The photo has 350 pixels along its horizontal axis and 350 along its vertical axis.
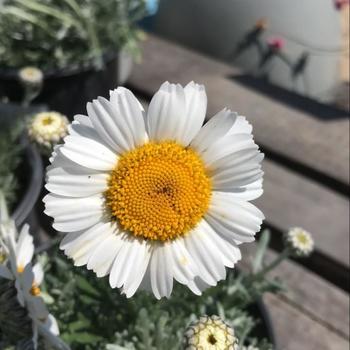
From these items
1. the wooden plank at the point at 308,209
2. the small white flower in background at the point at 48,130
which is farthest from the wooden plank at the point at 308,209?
the small white flower in background at the point at 48,130

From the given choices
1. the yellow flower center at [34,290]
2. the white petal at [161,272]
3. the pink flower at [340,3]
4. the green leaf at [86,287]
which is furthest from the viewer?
the pink flower at [340,3]

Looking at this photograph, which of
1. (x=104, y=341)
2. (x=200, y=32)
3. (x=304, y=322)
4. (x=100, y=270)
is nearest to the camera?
(x=100, y=270)

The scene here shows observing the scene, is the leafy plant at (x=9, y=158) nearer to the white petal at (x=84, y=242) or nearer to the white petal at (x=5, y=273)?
the white petal at (x=5, y=273)

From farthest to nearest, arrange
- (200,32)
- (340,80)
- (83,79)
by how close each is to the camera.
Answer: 1. (200,32)
2. (340,80)
3. (83,79)

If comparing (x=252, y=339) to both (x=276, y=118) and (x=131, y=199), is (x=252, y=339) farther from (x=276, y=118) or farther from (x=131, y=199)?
(x=276, y=118)

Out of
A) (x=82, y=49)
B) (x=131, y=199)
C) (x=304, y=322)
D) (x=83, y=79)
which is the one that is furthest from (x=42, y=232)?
(x=131, y=199)

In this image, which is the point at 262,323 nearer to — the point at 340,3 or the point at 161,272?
the point at 161,272
